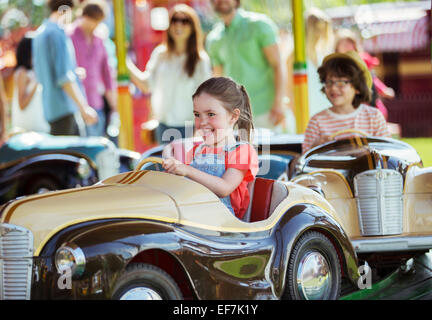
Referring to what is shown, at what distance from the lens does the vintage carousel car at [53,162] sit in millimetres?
6566

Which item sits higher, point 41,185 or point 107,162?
point 107,162

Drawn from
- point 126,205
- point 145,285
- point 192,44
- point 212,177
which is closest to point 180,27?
point 192,44

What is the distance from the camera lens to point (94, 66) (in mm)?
7895

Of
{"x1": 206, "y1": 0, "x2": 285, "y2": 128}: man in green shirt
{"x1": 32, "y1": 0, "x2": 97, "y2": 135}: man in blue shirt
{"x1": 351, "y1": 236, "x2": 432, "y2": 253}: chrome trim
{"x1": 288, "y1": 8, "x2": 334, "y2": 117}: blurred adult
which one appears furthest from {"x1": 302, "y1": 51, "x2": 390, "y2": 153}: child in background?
{"x1": 32, "y1": 0, "x2": 97, "y2": 135}: man in blue shirt

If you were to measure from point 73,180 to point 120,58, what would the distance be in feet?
3.88

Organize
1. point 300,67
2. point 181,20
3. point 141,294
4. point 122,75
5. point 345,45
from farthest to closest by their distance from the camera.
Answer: point 122,75, point 300,67, point 181,20, point 345,45, point 141,294

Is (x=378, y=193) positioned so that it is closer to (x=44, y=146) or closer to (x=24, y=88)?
(x=44, y=146)

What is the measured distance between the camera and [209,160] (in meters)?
3.46

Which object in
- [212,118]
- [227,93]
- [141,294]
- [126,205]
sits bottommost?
[141,294]

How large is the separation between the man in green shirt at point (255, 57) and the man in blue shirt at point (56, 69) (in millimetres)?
1341

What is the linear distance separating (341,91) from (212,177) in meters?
1.81

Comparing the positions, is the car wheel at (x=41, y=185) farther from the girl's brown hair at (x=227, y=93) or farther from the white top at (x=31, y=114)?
the girl's brown hair at (x=227, y=93)

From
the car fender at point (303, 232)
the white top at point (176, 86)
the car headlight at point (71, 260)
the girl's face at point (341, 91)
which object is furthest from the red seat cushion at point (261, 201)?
the white top at point (176, 86)

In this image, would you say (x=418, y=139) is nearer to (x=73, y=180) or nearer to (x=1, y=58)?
(x=1, y=58)
